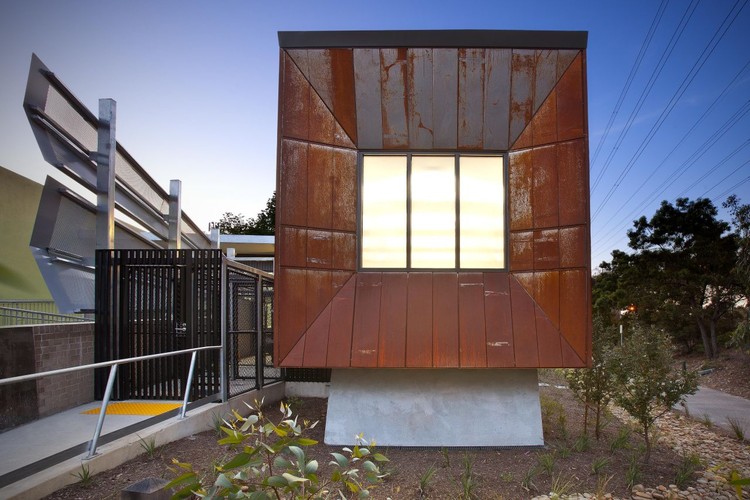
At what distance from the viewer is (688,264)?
21.1 meters

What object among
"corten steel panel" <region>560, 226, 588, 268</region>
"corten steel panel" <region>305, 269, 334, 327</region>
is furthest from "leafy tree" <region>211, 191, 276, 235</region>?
"corten steel panel" <region>560, 226, 588, 268</region>

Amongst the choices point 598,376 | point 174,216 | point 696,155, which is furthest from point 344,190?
point 696,155

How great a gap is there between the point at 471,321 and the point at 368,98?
3592 mm

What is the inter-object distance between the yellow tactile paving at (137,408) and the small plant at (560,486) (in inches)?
193

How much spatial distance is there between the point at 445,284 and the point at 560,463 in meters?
2.76

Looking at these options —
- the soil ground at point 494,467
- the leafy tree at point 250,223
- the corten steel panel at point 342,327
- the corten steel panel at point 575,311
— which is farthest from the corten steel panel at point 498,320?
the leafy tree at point 250,223

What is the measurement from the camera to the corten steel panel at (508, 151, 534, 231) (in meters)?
6.75

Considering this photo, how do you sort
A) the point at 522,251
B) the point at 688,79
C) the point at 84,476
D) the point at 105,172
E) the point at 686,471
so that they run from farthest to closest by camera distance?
the point at 688,79 → the point at 105,172 → the point at 522,251 → the point at 686,471 → the point at 84,476

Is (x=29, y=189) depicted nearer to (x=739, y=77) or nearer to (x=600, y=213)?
(x=739, y=77)

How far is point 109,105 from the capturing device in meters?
8.93

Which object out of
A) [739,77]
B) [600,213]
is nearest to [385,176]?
[739,77]

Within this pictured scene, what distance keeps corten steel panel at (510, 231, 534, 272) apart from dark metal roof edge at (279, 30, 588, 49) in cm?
275

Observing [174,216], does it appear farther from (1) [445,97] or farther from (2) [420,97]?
(1) [445,97]

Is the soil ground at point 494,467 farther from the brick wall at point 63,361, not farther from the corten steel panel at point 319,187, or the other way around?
the corten steel panel at point 319,187
